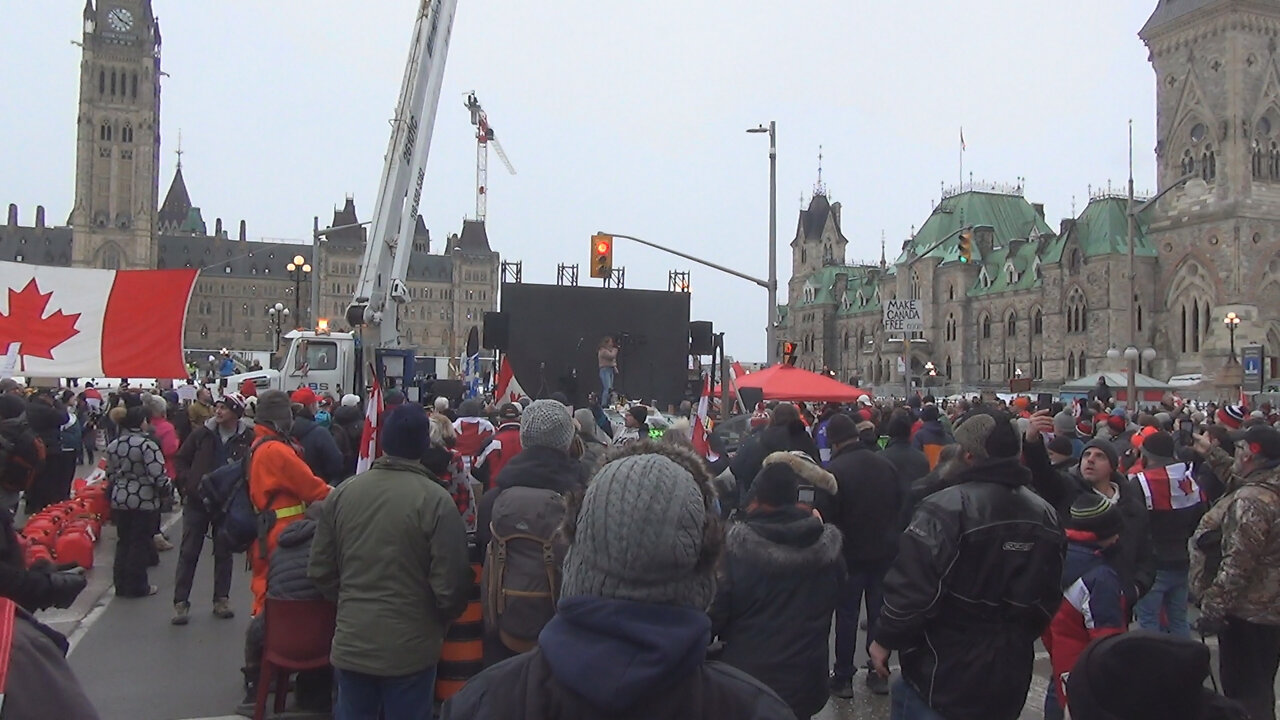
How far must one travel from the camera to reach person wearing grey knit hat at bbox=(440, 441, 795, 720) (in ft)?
6.69

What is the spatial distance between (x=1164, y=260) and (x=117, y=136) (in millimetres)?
108593

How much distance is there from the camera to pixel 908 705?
4.56 metres

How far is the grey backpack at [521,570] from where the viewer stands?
504cm

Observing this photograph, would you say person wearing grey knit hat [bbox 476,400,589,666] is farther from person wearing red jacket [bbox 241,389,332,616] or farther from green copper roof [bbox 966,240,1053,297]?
green copper roof [bbox 966,240,1053,297]

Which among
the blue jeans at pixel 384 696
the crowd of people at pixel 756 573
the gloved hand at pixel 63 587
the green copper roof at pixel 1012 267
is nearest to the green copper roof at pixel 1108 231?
the green copper roof at pixel 1012 267

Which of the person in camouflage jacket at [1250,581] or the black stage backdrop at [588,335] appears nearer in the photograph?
the person in camouflage jacket at [1250,581]

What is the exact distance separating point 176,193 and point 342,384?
15705cm

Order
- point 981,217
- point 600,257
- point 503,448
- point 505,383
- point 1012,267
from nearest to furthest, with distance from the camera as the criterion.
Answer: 1. point 503,448
2. point 505,383
3. point 600,257
4. point 1012,267
5. point 981,217

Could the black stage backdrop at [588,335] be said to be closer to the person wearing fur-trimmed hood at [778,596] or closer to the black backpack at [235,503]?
the black backpack at [235,503]

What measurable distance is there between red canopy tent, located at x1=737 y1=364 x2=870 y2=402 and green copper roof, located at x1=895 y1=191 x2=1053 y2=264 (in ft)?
206

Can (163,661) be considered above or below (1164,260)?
below

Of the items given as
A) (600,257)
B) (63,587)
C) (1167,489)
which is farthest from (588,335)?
(63,587)

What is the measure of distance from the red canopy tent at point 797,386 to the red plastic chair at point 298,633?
42.0 ft

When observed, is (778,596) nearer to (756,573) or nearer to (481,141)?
(756,573)
